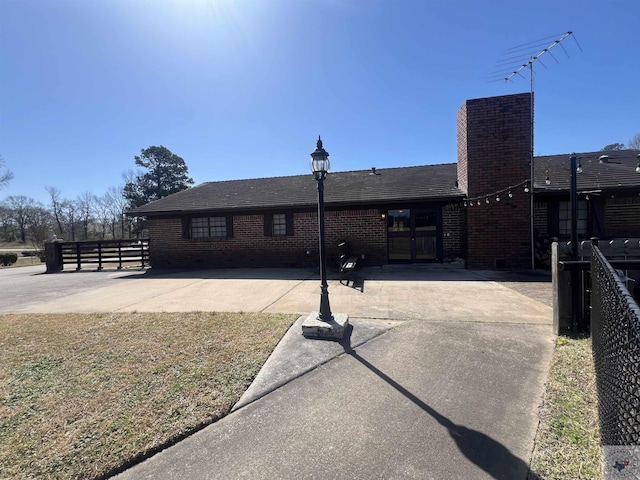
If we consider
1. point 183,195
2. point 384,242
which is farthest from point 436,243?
point 183,195

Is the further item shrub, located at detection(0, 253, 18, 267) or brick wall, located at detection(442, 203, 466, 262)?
shrub, located at detection(0, 253, 18, 267)

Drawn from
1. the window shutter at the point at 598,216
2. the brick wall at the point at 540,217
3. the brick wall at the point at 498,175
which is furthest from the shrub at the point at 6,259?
the window shutter at the point at 598,216

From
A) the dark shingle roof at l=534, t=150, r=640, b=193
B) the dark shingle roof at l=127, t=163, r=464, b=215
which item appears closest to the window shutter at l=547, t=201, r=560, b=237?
the dark shingle roof at l=534, t=150, r=640, b=193

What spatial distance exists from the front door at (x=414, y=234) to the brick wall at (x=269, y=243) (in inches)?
16.4

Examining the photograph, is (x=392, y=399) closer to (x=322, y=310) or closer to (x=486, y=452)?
(x=486, y=452)

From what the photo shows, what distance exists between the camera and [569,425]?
7.33 ft

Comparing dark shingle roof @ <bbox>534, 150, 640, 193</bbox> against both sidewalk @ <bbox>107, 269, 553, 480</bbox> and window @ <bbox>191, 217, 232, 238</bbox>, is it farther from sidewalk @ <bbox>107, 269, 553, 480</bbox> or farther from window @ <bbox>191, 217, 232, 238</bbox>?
window @ <bbox>191, 217, 232, 238</bbox>

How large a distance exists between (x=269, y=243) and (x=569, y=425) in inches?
408

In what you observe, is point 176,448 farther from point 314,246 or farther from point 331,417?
point 314,246

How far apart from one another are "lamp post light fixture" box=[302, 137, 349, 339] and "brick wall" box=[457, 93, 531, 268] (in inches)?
287

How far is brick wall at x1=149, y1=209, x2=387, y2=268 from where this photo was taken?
10.9 m

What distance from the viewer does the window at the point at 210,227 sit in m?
12.3

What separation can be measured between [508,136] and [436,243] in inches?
163

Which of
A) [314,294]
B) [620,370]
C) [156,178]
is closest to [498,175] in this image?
[314,294]
